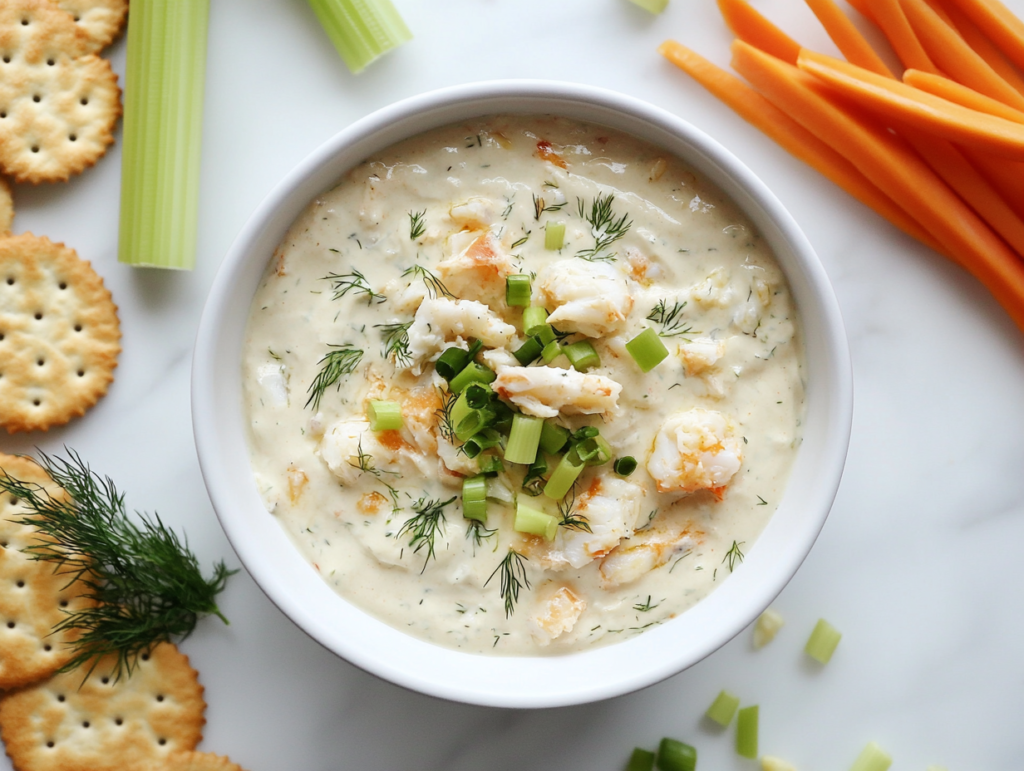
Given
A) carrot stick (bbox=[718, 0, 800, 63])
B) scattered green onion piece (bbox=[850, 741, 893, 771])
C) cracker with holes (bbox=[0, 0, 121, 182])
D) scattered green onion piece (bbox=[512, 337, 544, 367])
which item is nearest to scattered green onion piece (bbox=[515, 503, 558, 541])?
scattered green onion piece (bbox=[512, 337, 544, 367])

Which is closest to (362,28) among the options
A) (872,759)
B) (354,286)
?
(354,286)

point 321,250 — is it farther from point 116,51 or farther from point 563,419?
point 116,51

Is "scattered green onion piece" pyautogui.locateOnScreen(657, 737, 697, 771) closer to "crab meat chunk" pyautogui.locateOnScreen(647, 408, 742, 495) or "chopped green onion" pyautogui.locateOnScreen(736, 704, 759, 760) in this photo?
"chopped green onion" pyautogui.locateOnScreen(736, 704, 759, 760)

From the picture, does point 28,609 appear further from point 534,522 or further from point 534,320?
point 534,320

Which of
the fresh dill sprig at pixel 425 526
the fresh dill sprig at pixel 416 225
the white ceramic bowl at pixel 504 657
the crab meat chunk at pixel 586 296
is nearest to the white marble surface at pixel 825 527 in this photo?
the white ceramic bowl at pixel 504 657

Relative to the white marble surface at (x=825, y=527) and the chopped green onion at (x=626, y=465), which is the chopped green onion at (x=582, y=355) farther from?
the white marble surface at (x=825, y=527)

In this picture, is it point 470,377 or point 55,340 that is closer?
point 470,377

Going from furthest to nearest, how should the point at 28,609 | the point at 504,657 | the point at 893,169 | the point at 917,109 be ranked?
the point at 28,609 → the point at 893,169 → the point at 917,109 → the point at 504,657
